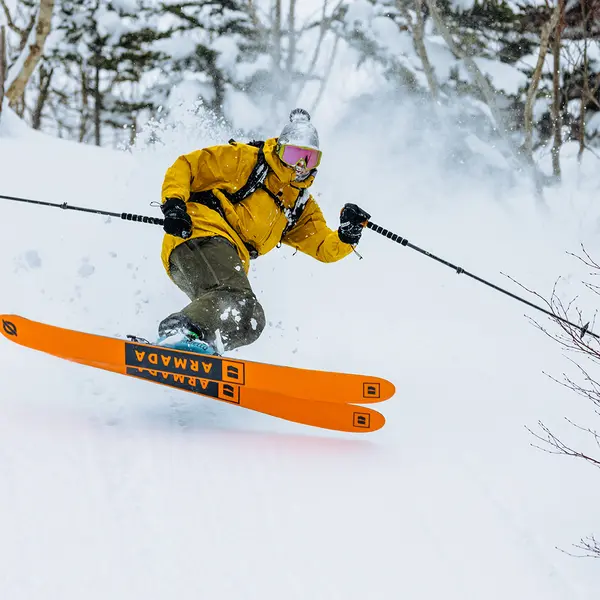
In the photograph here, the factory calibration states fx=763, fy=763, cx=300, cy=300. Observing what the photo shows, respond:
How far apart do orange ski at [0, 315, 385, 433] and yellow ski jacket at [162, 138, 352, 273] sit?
82 centimetres

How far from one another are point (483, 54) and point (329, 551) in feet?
49.2

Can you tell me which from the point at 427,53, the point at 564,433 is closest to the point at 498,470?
the point at 564,433

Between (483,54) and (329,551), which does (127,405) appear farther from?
(483,54)

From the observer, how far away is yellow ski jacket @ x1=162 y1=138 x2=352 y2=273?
14.8ft

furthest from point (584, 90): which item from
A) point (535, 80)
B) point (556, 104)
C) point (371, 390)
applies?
point (371, 390)

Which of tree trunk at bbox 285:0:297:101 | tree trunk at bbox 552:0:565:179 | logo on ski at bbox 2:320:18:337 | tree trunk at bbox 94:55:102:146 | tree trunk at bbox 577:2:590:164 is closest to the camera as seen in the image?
logo on ski at bbox 2:320:18:337

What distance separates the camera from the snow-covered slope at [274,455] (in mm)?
2738

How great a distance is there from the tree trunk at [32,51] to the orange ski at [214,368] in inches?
360

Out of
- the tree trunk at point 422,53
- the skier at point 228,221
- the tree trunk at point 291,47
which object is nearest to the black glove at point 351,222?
the skier at point 228,221

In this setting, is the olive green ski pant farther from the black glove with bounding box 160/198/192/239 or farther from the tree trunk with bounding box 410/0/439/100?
the tree trunk with bounding box 410/0/439/100

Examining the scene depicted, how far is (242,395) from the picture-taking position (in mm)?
4184

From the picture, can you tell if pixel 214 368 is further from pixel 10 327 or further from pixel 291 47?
pixel 291 47

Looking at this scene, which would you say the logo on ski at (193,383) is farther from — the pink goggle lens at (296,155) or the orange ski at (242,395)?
the pink goggle lens at (296,155)

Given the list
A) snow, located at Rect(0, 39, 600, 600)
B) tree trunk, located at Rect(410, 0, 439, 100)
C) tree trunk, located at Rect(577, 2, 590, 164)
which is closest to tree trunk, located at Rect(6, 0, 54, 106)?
snow, located at Rect(0, 39, 600, 600)
